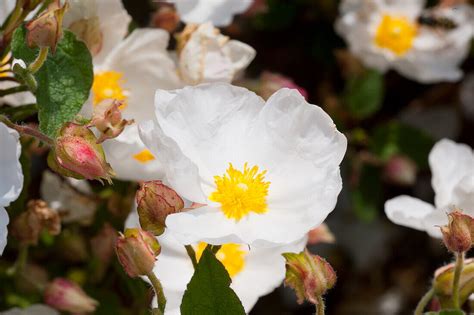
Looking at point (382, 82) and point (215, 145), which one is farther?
point (382, 82)

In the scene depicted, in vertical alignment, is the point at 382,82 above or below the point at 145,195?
below

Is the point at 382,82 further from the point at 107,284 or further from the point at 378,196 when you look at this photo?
the point at 107,284

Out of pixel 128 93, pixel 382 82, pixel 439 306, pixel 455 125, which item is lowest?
pixel 455 125

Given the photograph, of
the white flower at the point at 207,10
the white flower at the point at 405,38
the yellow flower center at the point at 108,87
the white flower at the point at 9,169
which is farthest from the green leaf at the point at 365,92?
the white flower at the point at 9,169

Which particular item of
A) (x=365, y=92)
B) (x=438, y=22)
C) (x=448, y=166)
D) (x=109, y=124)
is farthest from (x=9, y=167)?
(x=438, y=22)

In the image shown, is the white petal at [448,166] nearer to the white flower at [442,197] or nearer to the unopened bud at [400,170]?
the white flower at [442,197]

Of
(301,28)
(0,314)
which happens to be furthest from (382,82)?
(0,314)

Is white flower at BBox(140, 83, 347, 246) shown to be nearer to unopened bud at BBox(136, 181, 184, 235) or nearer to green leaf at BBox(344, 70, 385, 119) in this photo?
unopened bud at BBox(136, 181, 184, 235)
